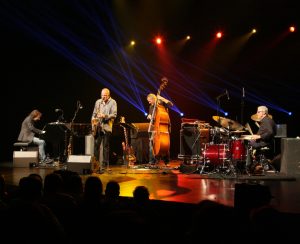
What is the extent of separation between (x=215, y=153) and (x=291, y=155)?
212 cm

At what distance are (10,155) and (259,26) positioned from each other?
388 inches

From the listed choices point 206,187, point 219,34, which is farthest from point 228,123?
point 219,34

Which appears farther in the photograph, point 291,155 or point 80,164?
point 291,155

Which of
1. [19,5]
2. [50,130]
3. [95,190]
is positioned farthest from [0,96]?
[95,190]

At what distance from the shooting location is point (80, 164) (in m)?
8.83

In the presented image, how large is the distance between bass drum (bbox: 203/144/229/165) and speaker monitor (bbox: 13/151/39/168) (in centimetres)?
497

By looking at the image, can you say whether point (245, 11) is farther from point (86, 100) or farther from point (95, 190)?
point (95, 190)

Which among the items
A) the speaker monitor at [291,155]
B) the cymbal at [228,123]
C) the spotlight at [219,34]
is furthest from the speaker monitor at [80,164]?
the spotlight at [219,34]

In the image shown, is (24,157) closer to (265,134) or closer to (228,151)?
(228,151)

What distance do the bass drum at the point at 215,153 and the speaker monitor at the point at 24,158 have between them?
16.3 ft

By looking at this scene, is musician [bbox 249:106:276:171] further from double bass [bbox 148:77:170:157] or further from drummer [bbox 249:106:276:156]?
double bass [bbox 148:77:170:157]

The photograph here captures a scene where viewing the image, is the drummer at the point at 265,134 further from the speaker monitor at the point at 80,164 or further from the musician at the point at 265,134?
the speaker monitor at the point at 80,164

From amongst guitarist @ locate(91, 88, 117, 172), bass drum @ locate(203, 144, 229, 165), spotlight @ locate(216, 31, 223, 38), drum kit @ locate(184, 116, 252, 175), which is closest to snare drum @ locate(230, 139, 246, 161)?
drum kit @ locate(184, 116, 252, 175)

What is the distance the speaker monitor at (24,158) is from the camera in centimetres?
1102
